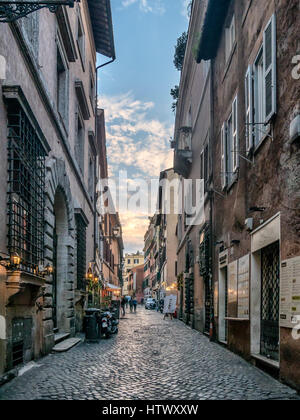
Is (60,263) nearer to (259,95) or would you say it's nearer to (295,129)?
(259,95)

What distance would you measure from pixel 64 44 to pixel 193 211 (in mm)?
9861

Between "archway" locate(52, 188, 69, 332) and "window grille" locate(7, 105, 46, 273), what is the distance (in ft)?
14.0

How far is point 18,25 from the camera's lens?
870cm

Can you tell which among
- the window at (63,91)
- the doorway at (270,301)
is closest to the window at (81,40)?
the window at (63,91)

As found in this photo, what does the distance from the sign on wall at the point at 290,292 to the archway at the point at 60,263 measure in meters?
8.40

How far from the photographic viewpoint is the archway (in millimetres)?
14945

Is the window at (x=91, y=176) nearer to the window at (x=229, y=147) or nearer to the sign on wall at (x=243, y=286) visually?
the window at (x=229, y=147)

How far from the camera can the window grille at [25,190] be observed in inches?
326

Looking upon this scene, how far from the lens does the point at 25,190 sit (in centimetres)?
962

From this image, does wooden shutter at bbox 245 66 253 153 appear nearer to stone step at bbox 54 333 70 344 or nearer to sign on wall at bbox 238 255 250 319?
sign on wall at bbox 238 255 250 319

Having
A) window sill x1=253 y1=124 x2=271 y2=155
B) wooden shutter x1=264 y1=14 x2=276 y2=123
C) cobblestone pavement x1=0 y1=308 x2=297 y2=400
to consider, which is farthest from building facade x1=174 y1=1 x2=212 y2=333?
wooden shutter x1=264 y1=14 x2=276 y2=123

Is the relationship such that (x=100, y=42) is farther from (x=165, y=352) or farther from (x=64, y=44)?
(x=165, y=352)

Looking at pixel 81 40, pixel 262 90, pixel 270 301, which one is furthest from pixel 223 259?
pixel 81 40
